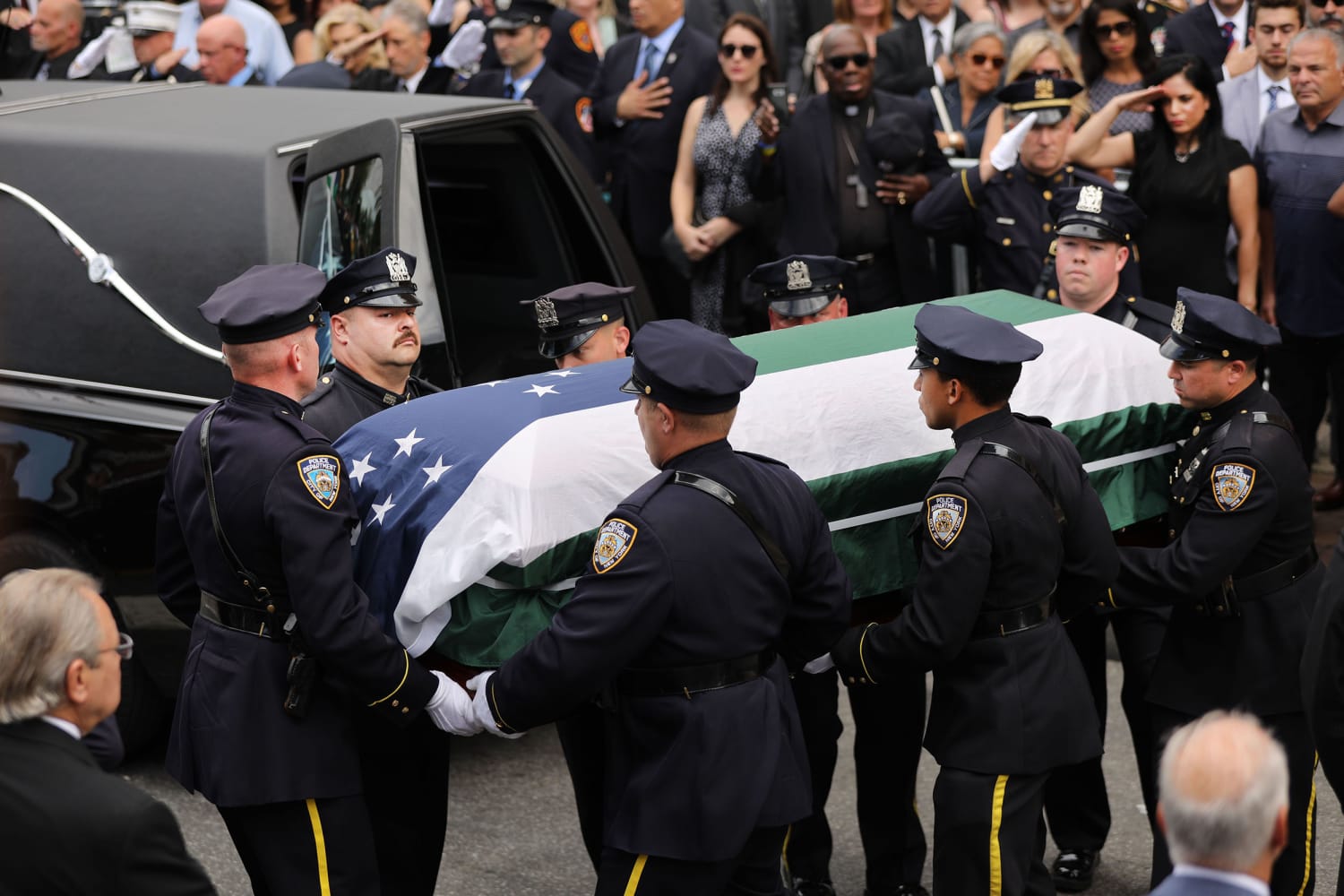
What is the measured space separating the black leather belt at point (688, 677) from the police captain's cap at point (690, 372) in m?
0.49

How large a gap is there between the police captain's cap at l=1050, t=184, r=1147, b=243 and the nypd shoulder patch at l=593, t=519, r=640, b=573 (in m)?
2.11

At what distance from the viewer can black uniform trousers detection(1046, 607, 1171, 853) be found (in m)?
4.42

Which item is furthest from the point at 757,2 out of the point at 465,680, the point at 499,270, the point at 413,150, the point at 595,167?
the point at 465,680

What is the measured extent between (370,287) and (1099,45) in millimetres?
4007

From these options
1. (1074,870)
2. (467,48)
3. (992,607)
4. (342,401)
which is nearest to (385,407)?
(342,401)

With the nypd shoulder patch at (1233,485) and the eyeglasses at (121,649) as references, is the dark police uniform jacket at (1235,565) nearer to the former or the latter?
the nypd shoulder patch at (1233,485)

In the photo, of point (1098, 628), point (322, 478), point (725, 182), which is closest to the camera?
point (322, 478)

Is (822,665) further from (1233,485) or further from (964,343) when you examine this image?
(1233,485)

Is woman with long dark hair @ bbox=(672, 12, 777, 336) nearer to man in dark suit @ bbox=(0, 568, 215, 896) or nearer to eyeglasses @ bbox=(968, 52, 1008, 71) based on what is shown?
eyeglasses @ bbox=(968, 52, 1008, 71)

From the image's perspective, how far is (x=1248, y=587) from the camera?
3.97 m

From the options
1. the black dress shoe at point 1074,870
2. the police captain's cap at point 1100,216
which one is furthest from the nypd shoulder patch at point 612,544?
the police captain's cap at point 1100,216

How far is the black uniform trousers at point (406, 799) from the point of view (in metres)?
3.86

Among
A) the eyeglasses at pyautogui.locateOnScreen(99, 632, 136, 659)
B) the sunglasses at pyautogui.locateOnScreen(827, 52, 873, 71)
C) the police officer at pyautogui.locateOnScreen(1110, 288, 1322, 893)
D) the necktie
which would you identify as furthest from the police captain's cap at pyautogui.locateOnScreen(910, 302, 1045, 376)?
the necktie

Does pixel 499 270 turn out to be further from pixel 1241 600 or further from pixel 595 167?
pixel 1241 600
